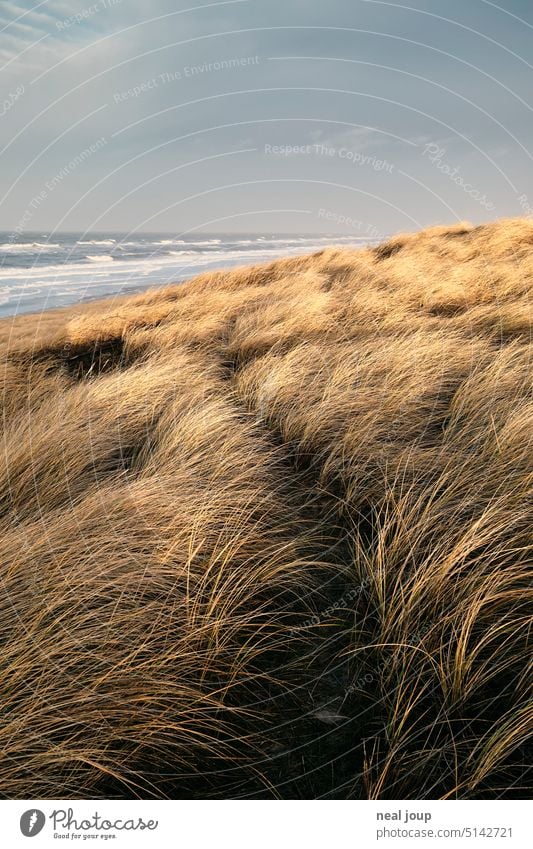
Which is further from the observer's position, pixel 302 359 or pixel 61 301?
pixel 61 301

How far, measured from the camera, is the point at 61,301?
12586 mm

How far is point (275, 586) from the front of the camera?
Result: 174 centimetres

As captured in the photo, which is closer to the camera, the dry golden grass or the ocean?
the dry golden grass

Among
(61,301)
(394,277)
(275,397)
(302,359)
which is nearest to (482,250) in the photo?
(394,277)

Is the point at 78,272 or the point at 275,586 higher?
the point at 78,272

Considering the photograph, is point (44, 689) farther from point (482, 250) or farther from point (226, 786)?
point (482, 250)

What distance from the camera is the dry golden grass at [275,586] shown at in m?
1.27

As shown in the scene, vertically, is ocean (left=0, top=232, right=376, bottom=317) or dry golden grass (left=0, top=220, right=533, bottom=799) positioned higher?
ocean (left=0, top=232, right=376, bottom=317)

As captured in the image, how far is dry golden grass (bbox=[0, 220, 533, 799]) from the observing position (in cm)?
127

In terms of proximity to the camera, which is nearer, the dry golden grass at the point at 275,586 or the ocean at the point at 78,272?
the dry golden grass at the point at 275,586

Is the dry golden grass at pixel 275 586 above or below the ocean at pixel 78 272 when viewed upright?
below

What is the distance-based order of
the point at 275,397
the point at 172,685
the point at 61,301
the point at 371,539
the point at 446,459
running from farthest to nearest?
1. the point at 61,301
2. the point at 275,397
3. the point at 446,459
4. the point at 371,539
5. the point at 172,685

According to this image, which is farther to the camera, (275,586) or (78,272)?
(78,272)
